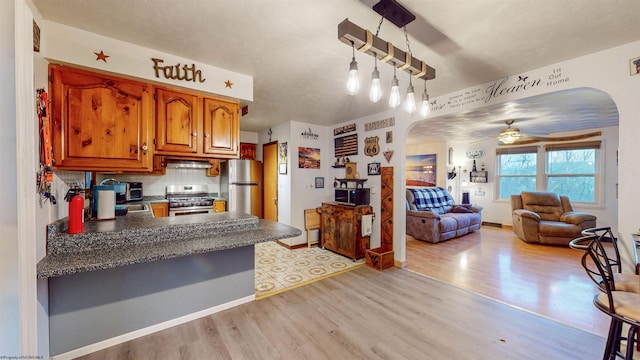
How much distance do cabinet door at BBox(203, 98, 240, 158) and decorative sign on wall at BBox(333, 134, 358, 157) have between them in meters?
2.41

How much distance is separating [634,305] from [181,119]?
3.31 metres

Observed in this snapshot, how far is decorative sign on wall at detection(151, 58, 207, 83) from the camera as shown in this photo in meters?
2.07

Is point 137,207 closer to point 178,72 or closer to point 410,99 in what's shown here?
point 178,72

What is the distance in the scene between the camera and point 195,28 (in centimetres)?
173

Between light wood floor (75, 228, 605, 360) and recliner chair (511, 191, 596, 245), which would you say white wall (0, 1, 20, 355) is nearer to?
light wood floor (75, 228, 605, 360)

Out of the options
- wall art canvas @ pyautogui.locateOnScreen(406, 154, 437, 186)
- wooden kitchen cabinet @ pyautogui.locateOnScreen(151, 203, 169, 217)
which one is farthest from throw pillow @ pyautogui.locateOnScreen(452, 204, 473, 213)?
wooden kitchen cabinet @ pyautogui.locateOnScreen(151, 203, 169, 217)

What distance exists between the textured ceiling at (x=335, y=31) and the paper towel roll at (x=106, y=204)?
1.36 metres

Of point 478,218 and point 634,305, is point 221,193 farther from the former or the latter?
point 478,218

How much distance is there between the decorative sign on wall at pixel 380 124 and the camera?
372 cm

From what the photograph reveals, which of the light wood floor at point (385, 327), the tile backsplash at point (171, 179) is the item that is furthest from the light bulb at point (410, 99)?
the tile backsplash at point (171, 179)

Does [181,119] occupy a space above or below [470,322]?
above

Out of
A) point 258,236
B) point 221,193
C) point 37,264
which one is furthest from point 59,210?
point 221,193

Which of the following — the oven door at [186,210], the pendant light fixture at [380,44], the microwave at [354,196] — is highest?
the pendant light fixture at [380,44]

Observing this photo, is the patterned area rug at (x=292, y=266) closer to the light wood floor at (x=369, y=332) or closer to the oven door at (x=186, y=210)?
the light wood floor at (x=369, y=332)
